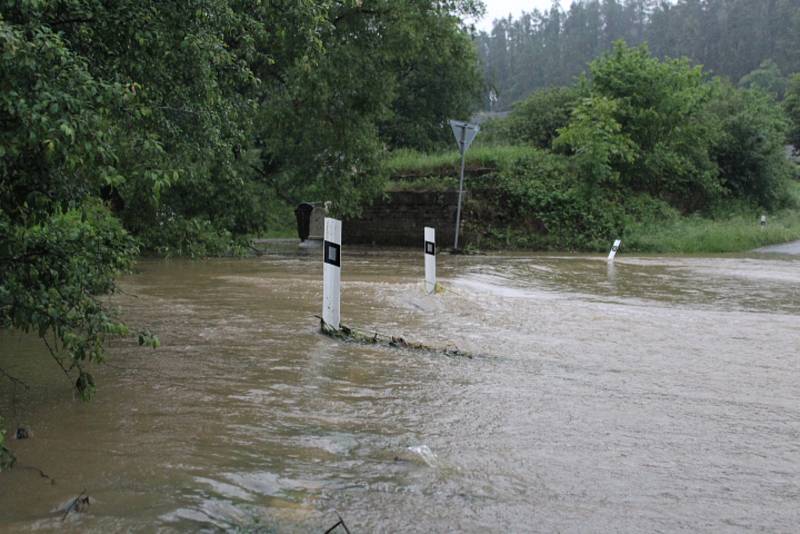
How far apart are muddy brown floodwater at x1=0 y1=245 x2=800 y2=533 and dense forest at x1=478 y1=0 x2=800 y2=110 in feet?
286

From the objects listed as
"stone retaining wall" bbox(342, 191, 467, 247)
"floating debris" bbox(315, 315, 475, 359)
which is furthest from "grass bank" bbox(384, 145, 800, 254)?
"floating debris" bbox(315, 315, 475, 359)

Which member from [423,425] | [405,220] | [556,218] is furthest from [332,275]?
[405,220]

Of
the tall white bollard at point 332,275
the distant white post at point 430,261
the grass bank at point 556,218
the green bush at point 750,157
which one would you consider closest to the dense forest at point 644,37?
the green bush at point 750,157

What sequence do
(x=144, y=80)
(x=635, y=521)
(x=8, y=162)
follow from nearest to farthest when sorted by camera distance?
(x=635, y=521)
(x=8, y=162)
(x=144, y=80)

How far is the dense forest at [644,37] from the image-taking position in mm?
100625

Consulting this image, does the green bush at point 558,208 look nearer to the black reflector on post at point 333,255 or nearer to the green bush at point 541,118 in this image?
the green bush at point 541,118

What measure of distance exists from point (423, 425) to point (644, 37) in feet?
387

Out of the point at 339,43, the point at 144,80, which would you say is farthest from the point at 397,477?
the point at 339,43

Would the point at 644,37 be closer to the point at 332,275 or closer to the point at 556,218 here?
the point at 556,218

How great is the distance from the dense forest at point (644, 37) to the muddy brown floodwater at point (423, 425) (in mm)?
87220

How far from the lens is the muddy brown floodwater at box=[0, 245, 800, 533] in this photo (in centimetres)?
378

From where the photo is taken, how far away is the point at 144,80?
610 cm

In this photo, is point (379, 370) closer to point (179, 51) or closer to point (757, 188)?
point (179, 51)

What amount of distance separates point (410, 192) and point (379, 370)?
21.9 m
